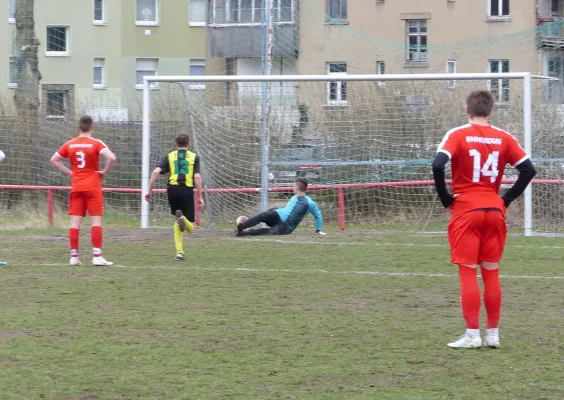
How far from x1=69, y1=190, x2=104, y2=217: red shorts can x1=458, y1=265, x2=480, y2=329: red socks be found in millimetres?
6056

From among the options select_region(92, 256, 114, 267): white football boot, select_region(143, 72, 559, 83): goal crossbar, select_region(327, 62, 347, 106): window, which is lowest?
select_region(92, 256, 114, 267): white football boot

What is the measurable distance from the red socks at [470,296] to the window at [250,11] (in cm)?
1319

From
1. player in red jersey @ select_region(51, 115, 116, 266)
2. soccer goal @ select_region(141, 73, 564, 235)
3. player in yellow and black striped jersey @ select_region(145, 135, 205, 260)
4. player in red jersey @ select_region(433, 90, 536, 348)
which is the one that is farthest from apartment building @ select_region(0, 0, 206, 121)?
player in red jersey @ select_region(433, 90, 536, 348)

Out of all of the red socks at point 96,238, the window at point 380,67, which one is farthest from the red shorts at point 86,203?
the window at point 380,67

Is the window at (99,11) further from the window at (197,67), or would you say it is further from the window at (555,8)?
the window at (555,8)

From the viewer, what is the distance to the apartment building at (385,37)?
23250 millimetres

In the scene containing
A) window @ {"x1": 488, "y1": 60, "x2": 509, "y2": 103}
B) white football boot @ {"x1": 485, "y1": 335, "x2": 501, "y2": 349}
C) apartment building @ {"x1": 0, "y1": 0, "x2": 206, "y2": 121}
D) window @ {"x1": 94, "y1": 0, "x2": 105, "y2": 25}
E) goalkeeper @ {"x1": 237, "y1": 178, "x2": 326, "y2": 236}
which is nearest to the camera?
white football boot @ {"x1": 485, "y1": 335, "x2": 501, "y2": 349}

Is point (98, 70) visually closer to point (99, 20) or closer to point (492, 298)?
point (99, 20)

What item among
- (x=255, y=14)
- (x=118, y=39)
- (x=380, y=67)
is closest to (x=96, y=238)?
(x=255, y=14)

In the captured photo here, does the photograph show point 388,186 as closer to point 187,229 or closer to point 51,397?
point 187,229

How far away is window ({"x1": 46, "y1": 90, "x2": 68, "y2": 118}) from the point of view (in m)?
22.2

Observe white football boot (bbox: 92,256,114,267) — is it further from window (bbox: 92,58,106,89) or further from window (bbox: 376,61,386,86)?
window (bbox: 92,58,106,89)

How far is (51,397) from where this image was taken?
5965mm

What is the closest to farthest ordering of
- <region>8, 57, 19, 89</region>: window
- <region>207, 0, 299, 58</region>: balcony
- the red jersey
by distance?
the red jersey → <region>207, 0, 299, 58</region>: balcony → <region>8, 57, 19, 89</region>: window
